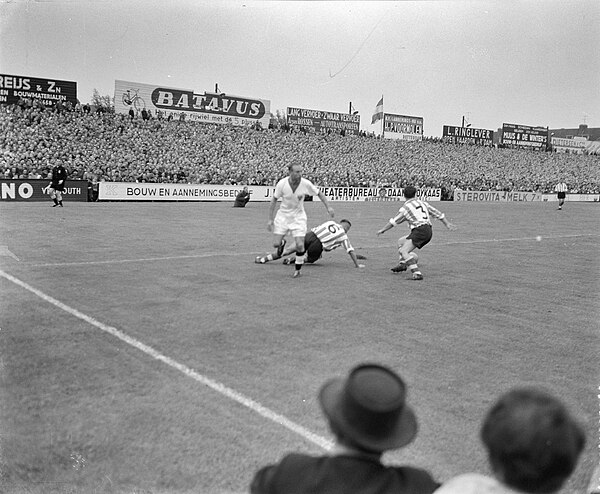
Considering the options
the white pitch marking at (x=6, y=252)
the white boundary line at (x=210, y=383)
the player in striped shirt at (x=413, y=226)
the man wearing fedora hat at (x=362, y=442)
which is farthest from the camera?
the white pitch marking at (x=6, y=252)

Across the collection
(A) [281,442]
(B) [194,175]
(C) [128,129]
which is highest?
(C) [128,129]

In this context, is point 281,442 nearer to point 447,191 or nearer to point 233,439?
point 233,439

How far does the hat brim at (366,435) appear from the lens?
6.36 ft

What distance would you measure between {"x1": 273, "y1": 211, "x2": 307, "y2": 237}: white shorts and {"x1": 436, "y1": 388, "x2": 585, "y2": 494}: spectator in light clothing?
31.5ft

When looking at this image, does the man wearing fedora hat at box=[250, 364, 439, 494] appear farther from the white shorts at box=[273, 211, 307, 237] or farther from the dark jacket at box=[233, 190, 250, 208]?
the dark jacket at box=[233, 190, 250, 208]

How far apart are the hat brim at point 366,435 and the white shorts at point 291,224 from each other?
930cm

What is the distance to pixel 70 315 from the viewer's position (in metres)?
7.27

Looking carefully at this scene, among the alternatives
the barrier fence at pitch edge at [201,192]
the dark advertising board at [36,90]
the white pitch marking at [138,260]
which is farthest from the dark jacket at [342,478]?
the dark advertising board at [36,90]

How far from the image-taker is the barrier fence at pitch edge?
1258 inches

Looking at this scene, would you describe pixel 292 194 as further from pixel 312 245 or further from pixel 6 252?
pixel 6 252

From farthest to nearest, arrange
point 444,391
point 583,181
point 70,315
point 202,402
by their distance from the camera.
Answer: point 583,181 → point 70,315 → point 444,391 → point 202,402

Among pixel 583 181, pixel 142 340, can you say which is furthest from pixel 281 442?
pixel 583 181

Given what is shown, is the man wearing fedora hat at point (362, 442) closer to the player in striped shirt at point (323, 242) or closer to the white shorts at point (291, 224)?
the white shorts at point (291, 224)

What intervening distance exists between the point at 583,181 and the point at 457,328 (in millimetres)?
65680
